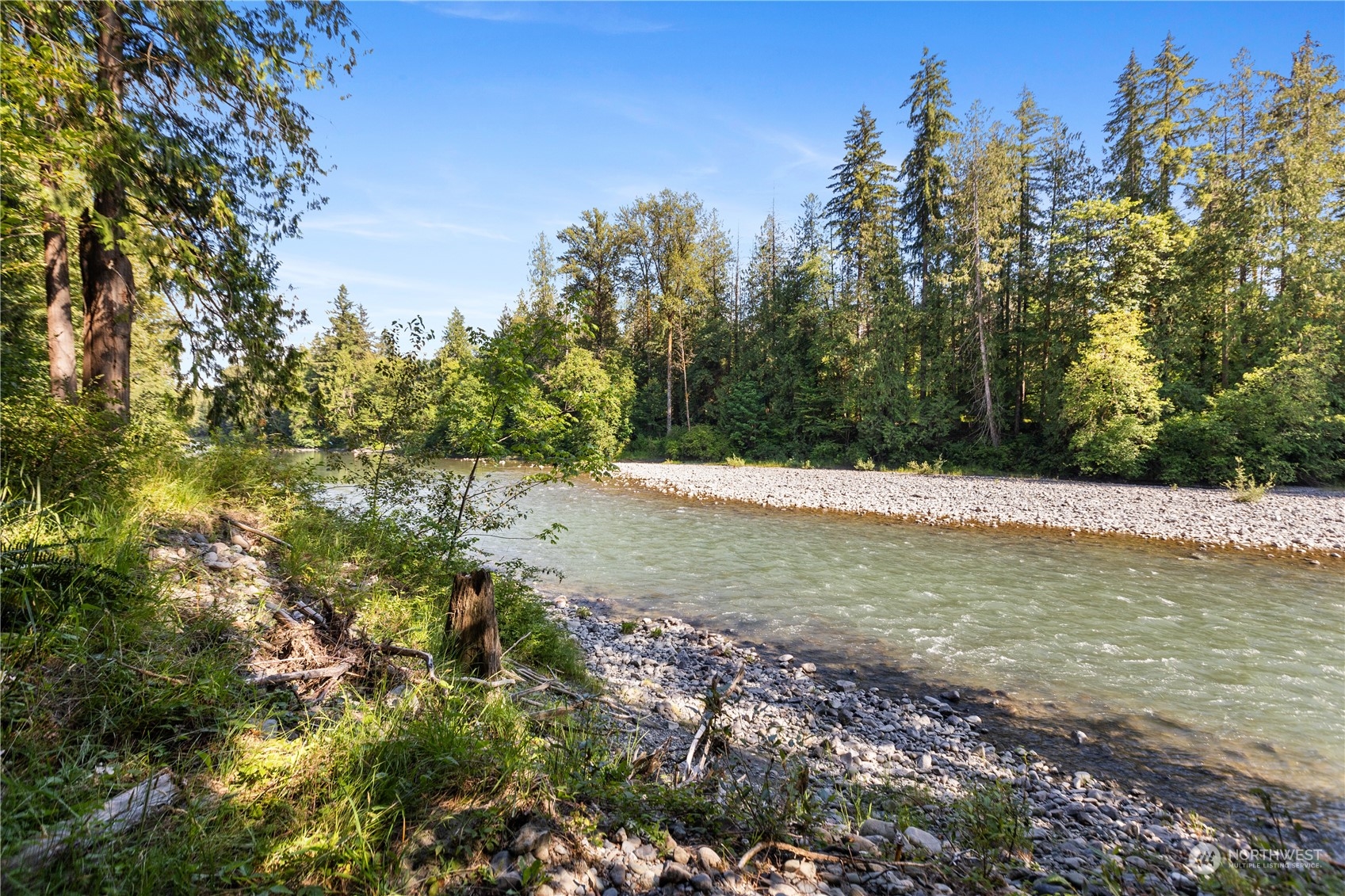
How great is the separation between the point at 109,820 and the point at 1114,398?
26.3 m

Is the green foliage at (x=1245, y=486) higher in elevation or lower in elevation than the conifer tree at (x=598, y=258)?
lower

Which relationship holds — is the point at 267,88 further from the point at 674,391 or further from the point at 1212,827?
the point at 674,391

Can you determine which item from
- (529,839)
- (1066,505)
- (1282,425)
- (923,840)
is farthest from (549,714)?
(1282,425)

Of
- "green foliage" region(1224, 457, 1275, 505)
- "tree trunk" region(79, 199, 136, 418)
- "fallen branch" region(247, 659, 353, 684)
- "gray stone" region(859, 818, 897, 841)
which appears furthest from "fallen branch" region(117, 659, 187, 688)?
"green foliage" region(1224, 457, 1275, 505)

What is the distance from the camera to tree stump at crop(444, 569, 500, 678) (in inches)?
154

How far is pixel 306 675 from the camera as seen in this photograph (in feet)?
9.86

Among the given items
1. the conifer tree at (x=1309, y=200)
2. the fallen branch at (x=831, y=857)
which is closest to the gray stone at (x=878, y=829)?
the fallen branch at (x=831, y=857)

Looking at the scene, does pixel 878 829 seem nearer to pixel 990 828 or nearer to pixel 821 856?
pixel 990 828

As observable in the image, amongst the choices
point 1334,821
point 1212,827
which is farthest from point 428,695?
point 1334,821

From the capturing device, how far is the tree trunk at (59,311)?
4.91 m

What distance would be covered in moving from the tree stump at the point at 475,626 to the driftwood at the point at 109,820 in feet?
6.25

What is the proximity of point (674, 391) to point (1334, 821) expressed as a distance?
3738 cm

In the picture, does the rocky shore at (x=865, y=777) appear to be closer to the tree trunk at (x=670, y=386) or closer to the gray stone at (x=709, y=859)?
the gray stone at (x=709, y=859)

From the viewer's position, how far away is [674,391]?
40.4m
